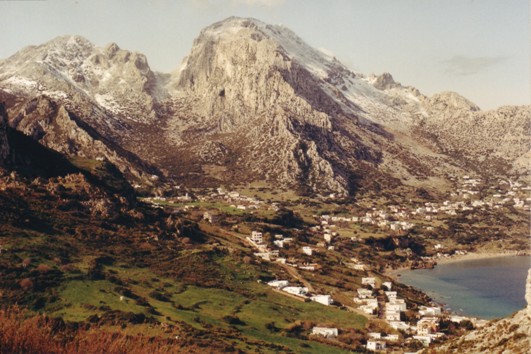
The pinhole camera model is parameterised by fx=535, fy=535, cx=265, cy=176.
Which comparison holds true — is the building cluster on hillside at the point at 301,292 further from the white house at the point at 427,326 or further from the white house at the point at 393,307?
the white house at the point at 427,326

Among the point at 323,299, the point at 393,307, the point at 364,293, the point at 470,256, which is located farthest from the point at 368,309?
the point at 470,256

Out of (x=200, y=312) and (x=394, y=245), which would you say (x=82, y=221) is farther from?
(x=394, y=245)

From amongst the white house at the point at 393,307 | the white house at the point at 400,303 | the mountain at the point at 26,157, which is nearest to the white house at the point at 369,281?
the white house at the point at 400,303

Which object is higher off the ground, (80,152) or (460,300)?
(80,152)

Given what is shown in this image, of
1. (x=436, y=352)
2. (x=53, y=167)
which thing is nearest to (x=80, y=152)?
(x=53, y=167)

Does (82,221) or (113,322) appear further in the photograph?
(82,221)
